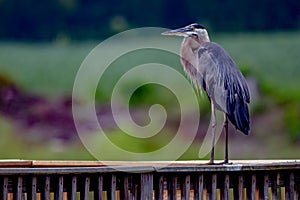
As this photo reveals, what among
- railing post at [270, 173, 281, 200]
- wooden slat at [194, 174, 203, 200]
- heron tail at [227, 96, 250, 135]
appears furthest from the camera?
heron tail at [227, 96, 250, 135]

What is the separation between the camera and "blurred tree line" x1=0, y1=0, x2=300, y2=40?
16.3 m

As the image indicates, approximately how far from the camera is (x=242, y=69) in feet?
43.4

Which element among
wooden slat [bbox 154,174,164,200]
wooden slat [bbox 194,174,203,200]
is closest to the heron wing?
wooden slat [bbox 194,174,203,200]

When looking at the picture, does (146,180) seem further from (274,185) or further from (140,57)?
(140,57)

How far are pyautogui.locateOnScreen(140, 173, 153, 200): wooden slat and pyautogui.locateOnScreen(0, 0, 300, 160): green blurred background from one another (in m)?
6.30

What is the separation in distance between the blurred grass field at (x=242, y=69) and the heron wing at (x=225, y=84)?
5451 mm

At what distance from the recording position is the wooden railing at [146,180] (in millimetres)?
4312

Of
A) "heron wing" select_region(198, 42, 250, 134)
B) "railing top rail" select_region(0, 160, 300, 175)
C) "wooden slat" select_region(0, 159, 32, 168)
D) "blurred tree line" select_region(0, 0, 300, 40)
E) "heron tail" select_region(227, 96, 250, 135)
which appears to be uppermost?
"blurred tree line" select_region(0, 0, 300, 40)

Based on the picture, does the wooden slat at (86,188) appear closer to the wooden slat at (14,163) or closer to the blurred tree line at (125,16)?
the wooden slat at (14,163)

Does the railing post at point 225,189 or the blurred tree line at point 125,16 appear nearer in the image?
the railing post at point 225,189

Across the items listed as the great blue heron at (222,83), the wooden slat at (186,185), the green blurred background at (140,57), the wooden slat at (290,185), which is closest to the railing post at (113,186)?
the wooden slat at (186,185)

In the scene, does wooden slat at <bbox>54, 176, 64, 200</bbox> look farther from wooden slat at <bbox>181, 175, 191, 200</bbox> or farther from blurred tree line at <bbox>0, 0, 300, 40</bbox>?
blurred tree line at <bbox>0, 0, 300, 40</bbox>

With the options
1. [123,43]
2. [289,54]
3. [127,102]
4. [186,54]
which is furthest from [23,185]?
[289,54]

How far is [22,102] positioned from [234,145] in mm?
3426
